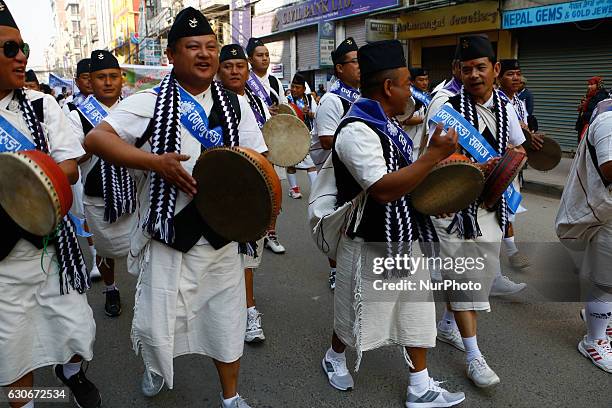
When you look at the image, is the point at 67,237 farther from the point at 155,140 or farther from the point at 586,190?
the point at 586,190

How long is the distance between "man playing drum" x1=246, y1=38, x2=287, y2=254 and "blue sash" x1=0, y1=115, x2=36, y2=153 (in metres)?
3.30

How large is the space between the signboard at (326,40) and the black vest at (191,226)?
18.0 metres

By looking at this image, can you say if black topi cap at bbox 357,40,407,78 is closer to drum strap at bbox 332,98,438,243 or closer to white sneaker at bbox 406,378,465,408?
drum strap at bbox 332,98,438,243

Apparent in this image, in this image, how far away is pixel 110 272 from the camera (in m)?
4.27

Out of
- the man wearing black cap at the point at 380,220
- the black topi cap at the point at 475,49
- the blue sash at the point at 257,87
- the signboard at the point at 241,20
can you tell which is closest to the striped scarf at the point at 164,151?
the man wearing black cap at the point at 380,220

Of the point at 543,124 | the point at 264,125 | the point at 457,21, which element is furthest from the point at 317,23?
the point at 264,125

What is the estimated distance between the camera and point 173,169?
223cm

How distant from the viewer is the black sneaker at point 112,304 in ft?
13.8

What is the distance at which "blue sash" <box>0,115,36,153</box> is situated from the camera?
7.70ft

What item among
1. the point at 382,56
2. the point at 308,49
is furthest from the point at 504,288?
the point at 308,49

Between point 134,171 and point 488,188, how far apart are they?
1964mm

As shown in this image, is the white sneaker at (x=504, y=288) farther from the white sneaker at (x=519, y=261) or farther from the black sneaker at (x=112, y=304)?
the black sneaker at (x=112, y=304)

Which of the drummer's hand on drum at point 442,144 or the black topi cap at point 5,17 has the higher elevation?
the black topi cap at point 5,17

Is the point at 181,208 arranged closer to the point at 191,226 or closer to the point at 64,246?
the point at 191,226
